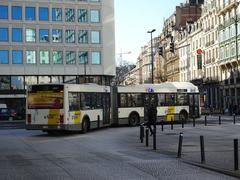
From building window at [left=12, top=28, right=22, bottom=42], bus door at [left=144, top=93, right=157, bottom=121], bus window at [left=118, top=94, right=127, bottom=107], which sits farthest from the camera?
building window at [left=12, top=28, right=22, bottom=42]

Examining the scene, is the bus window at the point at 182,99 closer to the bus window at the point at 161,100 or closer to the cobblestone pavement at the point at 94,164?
the bus window at the point at 161,100

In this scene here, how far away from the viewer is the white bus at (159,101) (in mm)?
35219

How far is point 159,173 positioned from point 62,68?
61344mm

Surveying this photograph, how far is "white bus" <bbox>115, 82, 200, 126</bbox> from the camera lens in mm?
35219

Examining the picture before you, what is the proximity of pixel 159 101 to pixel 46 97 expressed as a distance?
39.8 feet

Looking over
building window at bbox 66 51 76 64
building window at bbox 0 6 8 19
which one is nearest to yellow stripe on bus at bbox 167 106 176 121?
building window at bbox 66 51 76 64

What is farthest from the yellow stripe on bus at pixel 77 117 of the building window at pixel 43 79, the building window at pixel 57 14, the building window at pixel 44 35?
the building window at pixel 57 14

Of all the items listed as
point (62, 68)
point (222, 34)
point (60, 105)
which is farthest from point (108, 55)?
point (60, 105)

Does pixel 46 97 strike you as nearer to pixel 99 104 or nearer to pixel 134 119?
pixel 99 104

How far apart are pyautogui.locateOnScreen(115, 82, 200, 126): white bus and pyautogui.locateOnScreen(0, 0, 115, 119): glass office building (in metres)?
34.4

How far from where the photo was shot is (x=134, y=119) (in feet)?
118

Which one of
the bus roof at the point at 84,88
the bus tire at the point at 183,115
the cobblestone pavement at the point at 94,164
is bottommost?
the cobblestone pavement at the point at 94,164

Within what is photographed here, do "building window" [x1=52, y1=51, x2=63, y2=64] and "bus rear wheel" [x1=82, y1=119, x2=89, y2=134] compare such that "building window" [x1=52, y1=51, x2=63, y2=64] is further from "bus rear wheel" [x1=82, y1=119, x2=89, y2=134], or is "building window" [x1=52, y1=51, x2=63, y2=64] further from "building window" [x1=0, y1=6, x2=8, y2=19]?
"bus rear wheel" [x1=82, y1=119, x2=89, y2=134]

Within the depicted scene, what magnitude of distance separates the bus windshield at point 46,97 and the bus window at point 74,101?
2.26 ft
